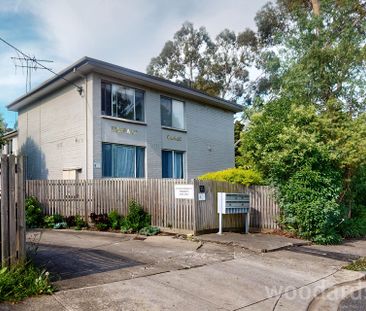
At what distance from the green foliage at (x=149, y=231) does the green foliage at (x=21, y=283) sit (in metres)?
6.01

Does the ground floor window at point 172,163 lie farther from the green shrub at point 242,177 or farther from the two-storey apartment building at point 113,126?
the green shrub at point 242,177

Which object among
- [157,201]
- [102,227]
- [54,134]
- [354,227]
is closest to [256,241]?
[157,201]

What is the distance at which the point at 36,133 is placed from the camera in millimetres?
19297

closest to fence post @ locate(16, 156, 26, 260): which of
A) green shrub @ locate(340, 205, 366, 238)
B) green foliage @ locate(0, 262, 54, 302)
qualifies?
green foliage @ locate(0, 262, 54, 302)

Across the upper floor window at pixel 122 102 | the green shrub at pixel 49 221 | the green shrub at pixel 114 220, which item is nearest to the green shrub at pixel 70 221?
the green shrub at pixel 49 221

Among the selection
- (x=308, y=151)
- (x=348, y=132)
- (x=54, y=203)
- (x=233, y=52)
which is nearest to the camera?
(x=308, y=151)

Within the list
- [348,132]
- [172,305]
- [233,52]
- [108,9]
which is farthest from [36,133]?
[233,52]

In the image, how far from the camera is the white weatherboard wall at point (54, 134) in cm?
1603

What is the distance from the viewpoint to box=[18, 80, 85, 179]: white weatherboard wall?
52.6ft

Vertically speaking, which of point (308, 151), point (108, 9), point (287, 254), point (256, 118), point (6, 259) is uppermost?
point (108, 9)

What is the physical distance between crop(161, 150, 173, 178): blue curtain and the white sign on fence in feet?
24.1

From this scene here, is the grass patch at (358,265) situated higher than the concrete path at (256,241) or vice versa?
the concrete path at (256,241)

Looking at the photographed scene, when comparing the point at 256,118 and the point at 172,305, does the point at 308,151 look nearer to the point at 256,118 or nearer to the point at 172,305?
the point at 256,118

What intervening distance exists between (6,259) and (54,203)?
28.3 feet
